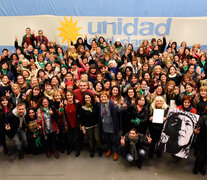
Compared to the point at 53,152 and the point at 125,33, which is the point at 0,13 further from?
the point at 53,152

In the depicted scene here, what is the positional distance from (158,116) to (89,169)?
170 centimetres

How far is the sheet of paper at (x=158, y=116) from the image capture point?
3.22 m

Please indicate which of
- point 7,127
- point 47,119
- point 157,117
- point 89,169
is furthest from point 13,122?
point 157,117

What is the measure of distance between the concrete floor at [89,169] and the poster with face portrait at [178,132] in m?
0.48

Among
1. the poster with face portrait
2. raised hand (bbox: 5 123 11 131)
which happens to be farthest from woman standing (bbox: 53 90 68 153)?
the poster with face portrait

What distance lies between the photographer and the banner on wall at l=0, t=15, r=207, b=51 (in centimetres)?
746

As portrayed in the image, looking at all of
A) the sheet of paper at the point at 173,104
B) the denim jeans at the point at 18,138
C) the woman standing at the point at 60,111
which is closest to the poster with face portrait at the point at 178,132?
the sheet of paper at the point at 173,104

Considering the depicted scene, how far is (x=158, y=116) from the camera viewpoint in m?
3.23

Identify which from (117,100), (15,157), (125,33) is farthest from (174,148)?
(125,33)

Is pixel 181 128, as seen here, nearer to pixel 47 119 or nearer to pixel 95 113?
pixel 95 113

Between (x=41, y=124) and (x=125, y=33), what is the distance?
5.73 metres

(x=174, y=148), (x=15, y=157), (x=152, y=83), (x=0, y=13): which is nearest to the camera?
(x=174, y=148)

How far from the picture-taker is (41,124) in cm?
351

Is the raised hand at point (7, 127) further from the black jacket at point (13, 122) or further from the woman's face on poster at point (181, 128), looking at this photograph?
the woman's face on poster at point (181, 128)
